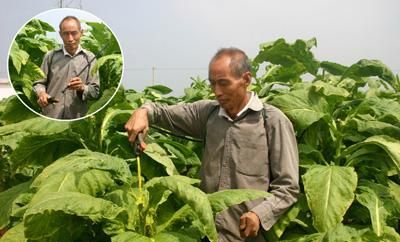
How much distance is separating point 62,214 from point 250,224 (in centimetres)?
87

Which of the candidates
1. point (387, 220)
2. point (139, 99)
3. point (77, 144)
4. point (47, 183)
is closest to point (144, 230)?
point (47, 183)

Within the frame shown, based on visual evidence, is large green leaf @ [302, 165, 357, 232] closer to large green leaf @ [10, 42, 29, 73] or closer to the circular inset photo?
the circular inset photo

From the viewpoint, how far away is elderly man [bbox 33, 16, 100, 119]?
3.03m

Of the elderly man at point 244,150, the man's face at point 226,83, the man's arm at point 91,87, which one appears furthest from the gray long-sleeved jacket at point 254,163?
the man's arm at point 91,87

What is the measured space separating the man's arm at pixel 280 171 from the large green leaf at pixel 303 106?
1.11ft

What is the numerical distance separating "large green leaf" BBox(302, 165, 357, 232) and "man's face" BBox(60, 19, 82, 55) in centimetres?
135

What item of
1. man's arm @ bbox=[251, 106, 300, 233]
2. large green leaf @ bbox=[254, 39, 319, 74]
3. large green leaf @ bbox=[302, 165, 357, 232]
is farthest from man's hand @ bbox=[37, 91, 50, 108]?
large green leaf @ bbox=[254, 39, 319, 74]

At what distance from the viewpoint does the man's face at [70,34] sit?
296cm

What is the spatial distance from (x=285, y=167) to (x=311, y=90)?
813mm

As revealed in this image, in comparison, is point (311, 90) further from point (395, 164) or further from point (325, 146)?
point (395, 164)

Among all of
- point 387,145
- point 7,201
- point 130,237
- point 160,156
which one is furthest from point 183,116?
point 7,201

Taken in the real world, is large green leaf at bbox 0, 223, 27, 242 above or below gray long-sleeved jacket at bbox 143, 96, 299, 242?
below

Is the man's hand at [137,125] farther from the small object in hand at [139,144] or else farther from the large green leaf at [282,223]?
the large green leaf at [282,223]

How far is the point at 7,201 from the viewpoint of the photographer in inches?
138
